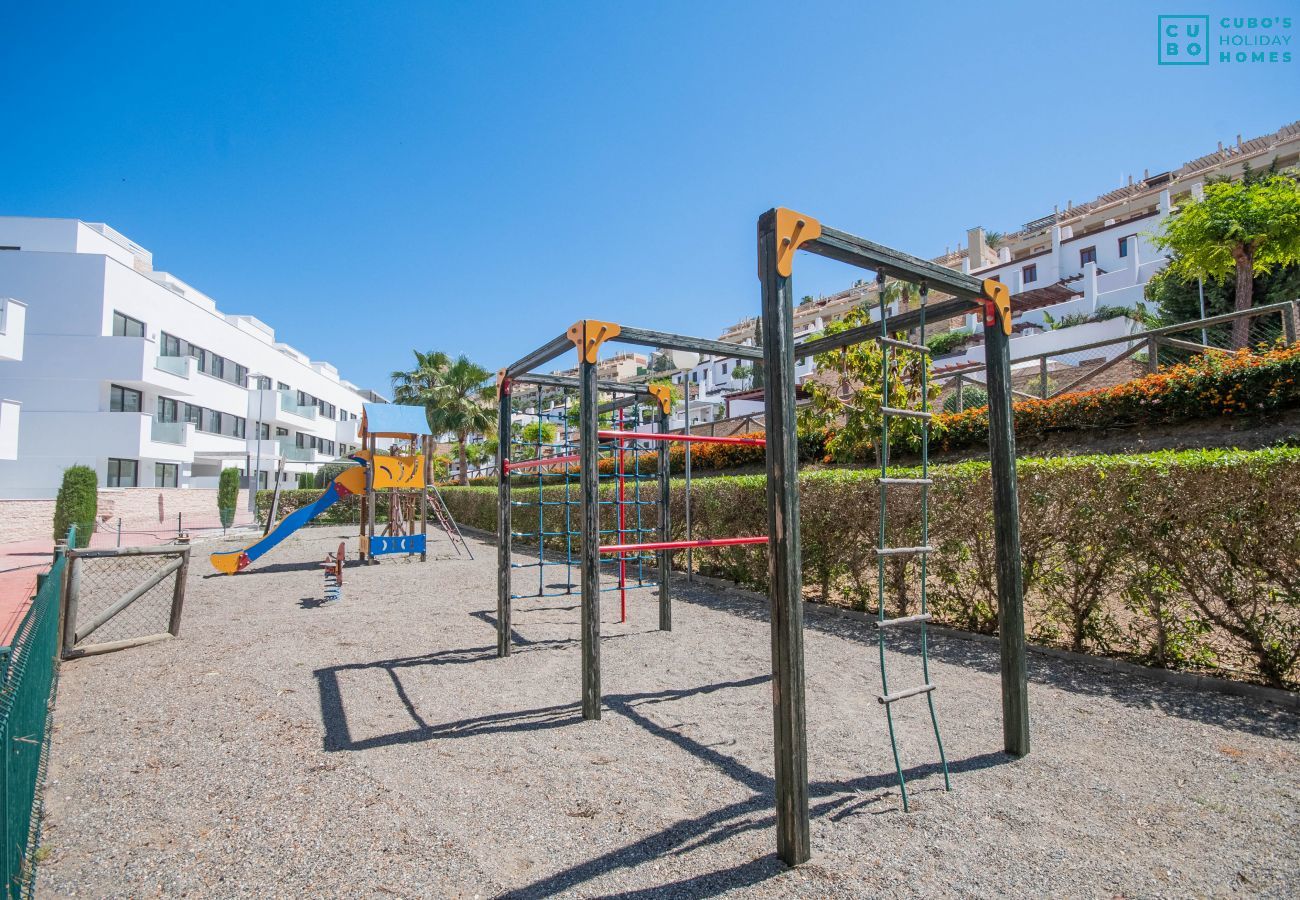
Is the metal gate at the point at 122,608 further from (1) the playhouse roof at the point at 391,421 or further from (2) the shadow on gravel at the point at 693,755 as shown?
(1) the playhouse roof at the point at 391,421

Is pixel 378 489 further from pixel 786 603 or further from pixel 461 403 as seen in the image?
pixel 461 403

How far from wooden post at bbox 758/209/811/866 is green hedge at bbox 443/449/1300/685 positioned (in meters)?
3.50

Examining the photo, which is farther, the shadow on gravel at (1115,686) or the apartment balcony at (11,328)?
the apartment balcony at (11,328)

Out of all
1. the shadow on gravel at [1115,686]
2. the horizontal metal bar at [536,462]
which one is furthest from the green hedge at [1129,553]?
the horizontal metal bar at [536,462]

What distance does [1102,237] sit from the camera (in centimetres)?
3881

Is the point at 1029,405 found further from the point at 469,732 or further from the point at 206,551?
the point at 206,551

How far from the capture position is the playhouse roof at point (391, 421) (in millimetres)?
14289

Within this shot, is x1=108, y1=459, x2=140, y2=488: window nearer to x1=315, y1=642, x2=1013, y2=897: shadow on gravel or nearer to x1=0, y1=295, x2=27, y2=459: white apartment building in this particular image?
x1=0, y1=295, x2=27, y2=459: white apartment building

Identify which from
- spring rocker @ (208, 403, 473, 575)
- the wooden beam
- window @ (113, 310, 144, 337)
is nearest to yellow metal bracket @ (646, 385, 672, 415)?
the wooden beam

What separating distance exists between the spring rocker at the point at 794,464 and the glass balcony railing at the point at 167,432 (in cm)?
2669

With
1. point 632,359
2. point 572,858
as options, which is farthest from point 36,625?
point 632,359

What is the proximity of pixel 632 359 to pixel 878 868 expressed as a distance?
4020 inches

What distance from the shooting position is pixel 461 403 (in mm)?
30328

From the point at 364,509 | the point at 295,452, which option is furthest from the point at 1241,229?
the point at 295,452
